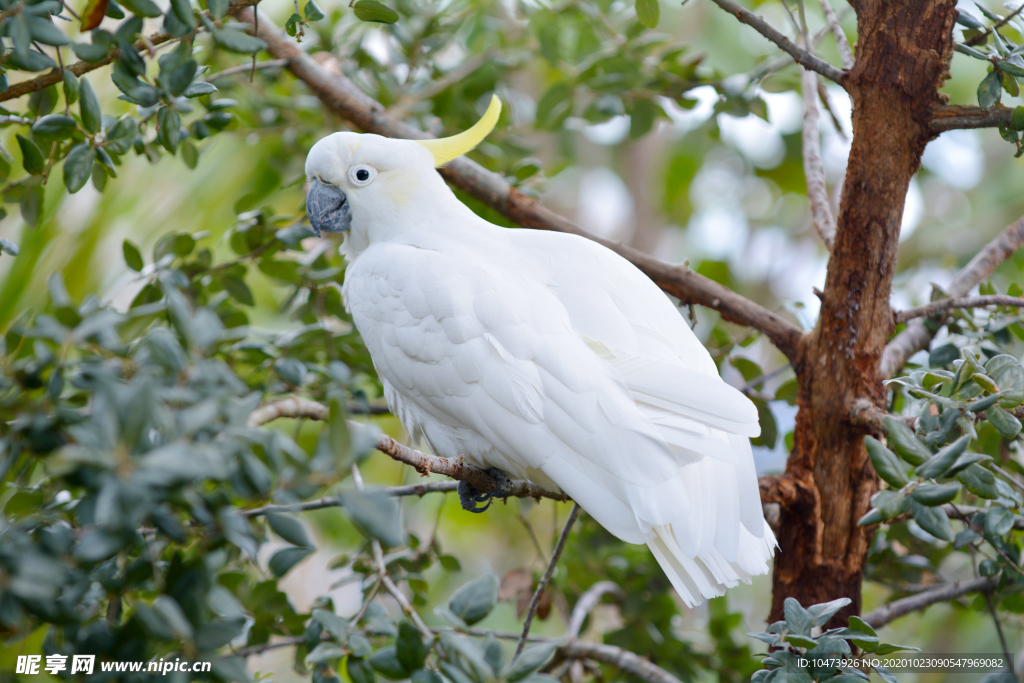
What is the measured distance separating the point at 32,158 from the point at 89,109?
15 cm

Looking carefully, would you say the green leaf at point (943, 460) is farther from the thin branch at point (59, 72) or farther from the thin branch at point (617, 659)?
the thin branch at point (59, 72)

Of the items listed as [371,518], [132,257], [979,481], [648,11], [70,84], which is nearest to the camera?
[371,518]

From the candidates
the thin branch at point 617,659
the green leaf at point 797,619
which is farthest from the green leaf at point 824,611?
the thin branch at point 617,659

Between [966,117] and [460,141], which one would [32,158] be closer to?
A: [460,141]

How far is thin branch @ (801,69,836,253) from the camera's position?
142cm

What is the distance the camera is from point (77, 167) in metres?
1.06

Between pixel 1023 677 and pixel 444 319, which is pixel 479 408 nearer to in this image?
pixel 444 319

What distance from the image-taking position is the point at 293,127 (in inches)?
82.9

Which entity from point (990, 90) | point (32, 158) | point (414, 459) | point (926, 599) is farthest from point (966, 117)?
point (32, 158)

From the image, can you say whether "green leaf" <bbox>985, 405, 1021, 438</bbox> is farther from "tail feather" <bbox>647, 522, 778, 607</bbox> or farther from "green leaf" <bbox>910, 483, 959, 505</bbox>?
"tail feather" <bbox>647, 522, 778, 607</bbox>

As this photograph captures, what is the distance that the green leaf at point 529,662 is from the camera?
81 cm

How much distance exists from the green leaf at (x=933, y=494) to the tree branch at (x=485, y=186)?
594mm

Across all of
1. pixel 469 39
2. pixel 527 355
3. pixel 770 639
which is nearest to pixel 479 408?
pixel 527 355

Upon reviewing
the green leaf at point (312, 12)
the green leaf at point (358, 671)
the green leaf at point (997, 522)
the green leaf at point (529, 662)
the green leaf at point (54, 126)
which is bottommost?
the green leaf at point (358, 671)
